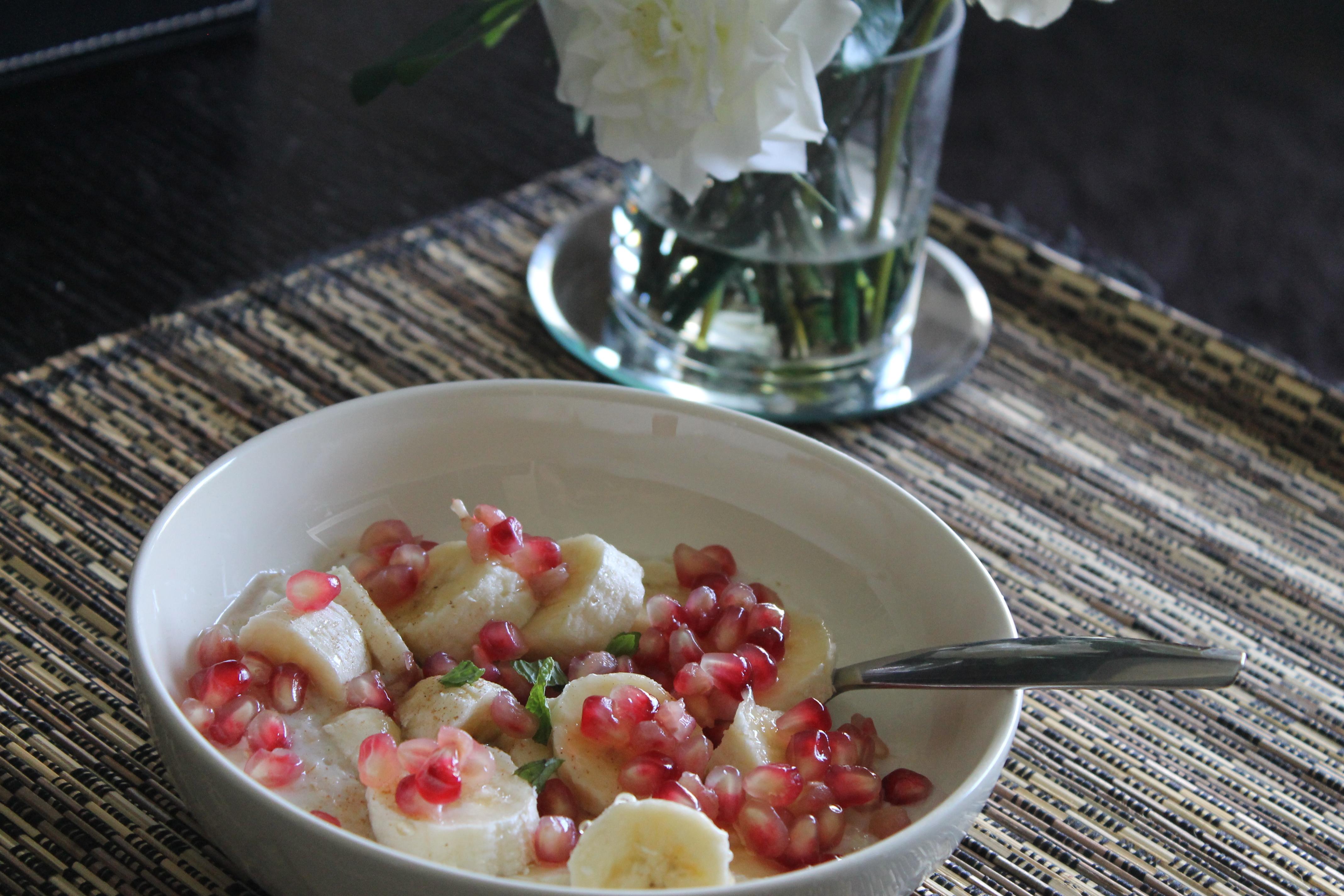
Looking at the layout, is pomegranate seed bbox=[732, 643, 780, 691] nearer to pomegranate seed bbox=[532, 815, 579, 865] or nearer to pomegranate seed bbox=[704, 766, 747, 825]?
pomegranate seed bbox=[704, 766, 747, 825]

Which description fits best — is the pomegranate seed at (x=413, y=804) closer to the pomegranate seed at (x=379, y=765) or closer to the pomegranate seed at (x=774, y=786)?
the pomegranate seed at (x=379, y=765)

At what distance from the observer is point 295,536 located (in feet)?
3.50

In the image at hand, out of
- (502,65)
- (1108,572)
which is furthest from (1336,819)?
(502,65)

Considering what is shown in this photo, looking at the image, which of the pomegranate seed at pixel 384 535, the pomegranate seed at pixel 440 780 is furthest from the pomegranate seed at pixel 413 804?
the pomegranate seed at pixel 384 535

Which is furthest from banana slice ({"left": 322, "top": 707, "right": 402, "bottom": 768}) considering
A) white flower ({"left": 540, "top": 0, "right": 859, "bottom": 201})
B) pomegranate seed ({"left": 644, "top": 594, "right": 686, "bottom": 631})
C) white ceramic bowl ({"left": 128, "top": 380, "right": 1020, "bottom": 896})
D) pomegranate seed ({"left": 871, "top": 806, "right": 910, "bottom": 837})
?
white flower ({"left": 540, "top": 0, "right": 859, "bottom": 201})

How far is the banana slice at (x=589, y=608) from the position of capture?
3.29 ft

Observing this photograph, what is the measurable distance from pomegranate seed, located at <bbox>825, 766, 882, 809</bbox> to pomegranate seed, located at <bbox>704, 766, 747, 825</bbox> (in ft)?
0.23

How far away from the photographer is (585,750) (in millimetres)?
898

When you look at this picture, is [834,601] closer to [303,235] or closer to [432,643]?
[432,643]

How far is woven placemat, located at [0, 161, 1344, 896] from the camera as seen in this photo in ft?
3.22

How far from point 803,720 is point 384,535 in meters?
0.40

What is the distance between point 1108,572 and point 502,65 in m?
1.43

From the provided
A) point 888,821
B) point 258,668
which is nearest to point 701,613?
point 888,821

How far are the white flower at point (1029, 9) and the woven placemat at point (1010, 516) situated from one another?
1.60 ft
